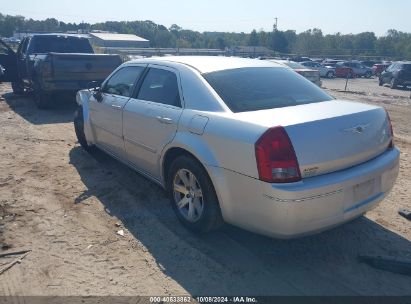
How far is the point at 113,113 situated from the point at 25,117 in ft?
18.1

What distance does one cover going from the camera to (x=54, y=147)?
22.6 ft

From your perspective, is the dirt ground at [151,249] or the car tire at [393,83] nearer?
the dirt ground at [151,249]

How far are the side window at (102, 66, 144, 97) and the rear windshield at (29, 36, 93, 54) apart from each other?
7047 mm

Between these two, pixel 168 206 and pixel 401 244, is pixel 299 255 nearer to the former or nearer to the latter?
pixel 401 244

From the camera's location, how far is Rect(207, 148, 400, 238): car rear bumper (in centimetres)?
288

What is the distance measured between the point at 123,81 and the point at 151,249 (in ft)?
7.72

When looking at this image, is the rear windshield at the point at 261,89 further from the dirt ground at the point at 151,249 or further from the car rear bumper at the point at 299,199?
the dirt ground at the point at 151,249

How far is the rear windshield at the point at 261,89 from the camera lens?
11.6 feet

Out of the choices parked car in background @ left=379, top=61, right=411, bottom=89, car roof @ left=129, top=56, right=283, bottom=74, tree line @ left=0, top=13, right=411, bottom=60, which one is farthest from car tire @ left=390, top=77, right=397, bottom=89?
tree line @ left=0, top=13, right=411, bottom=60

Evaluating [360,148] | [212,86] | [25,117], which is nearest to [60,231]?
[212,86]

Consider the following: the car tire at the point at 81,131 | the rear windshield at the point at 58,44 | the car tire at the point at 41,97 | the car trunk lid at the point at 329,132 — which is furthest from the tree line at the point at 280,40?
the car trunk lid at the point at 329,132

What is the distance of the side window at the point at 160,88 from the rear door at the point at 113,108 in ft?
0.80

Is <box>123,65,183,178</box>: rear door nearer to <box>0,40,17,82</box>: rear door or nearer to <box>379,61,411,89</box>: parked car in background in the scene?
<box>0,40,17,82</box>: rear door

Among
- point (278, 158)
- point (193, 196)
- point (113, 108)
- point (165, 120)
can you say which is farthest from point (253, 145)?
point (113, 108)
